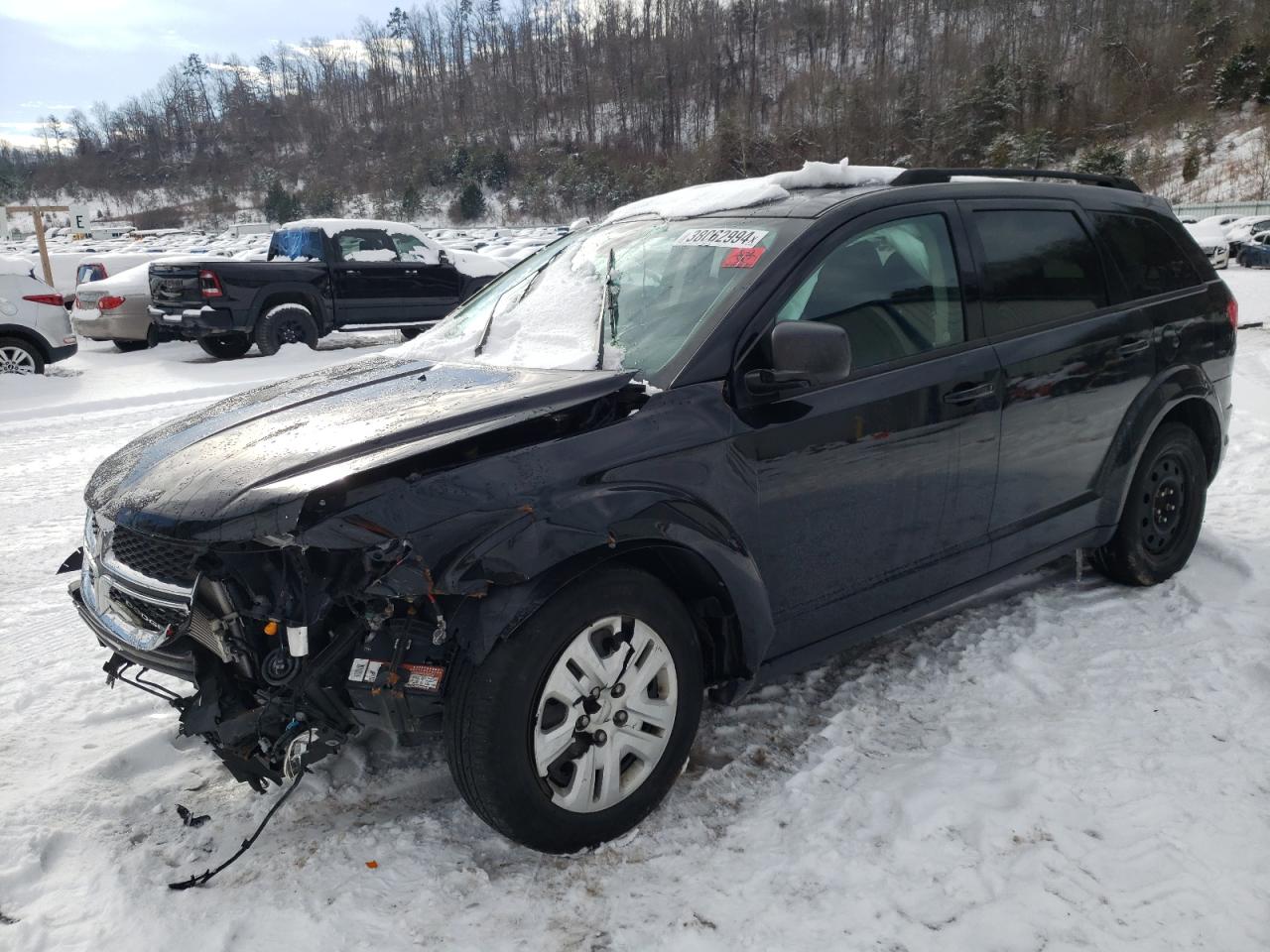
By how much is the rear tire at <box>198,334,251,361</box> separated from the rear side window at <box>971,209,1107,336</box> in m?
11.2

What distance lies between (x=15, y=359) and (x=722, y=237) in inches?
438

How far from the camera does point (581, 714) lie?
2.47 metres

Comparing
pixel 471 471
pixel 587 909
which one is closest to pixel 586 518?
pixel 471 471

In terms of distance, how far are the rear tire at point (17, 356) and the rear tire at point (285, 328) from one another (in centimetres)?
253

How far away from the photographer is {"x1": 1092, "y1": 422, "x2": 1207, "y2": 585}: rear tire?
161 inches

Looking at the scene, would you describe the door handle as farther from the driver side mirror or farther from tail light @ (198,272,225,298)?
tail light @ (198,272,225,298)

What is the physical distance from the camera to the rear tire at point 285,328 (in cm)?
1231

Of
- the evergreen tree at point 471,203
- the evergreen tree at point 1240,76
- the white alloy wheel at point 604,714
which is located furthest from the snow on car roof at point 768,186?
the evergreen tree at point 471,203

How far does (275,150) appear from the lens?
95.9m

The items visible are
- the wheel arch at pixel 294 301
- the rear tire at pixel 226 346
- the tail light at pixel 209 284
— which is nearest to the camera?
the tail light at pixel 209 284

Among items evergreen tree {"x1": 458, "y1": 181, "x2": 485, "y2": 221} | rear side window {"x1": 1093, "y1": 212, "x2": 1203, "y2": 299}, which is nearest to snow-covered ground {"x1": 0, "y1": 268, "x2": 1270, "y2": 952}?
rear side window {"x1": 1093, "y1": 212, "x2": 1203, "y2": 299}

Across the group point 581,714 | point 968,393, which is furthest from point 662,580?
point 968,393

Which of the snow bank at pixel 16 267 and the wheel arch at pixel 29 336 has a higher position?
the snow bank at pixel 16 267

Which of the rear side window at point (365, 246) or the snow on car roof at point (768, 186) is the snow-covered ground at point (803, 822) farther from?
the rear side window at point (365, 246)
